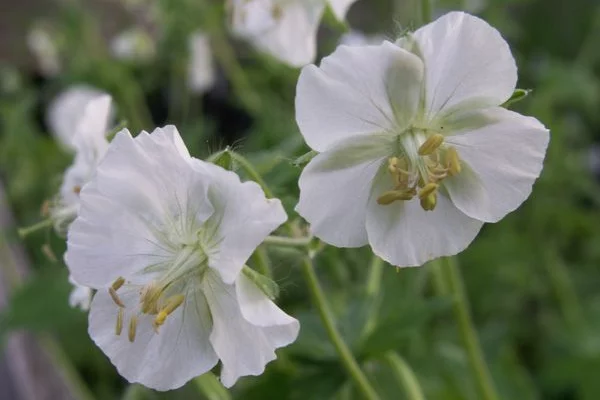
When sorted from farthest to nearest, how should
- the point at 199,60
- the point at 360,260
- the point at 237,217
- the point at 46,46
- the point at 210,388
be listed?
the point at 46,46, the point at 199,60, the point at 360,260, the point at 210,388, the point at 237,217

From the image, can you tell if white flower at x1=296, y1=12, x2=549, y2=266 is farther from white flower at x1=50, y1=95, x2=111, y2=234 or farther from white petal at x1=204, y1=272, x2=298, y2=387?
white flower at x1=50, y1=95, x2=111, y2=234

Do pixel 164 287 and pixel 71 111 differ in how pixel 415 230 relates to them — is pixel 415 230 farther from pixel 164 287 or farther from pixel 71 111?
pixel 71 111

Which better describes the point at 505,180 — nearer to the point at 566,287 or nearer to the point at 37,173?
the point at 566,287

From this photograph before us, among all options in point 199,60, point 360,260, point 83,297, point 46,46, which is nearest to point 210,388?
point 83,297

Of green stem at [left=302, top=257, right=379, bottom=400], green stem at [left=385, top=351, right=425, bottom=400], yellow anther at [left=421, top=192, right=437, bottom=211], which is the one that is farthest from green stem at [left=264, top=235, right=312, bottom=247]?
green stem at [left=385, top=351, right=425, bottom=400]

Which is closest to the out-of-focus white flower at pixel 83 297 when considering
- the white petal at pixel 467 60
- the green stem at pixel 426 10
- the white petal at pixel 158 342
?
the white petal at pixel 158 342

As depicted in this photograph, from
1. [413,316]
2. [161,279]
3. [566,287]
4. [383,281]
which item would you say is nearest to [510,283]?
[566,287]

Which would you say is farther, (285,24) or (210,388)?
(285,24)

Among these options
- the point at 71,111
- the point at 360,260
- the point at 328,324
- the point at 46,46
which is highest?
the point at 328,324
